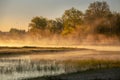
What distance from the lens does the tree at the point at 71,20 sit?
120 m

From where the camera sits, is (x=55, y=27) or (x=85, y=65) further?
(x=55, y=27)

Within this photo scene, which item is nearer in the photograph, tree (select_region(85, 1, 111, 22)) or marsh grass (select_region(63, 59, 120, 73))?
marsh grass (select_region(63, 59, 120, 73))

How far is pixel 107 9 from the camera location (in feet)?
394

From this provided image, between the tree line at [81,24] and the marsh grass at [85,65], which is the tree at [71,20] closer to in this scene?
the tree line at [81,24]

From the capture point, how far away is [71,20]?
124 m

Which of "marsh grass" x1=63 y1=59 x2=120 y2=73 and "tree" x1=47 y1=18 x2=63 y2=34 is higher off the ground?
"tree" x1=47 y1=18 x2=63 y2=34

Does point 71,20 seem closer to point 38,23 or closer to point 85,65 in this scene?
point 38,23

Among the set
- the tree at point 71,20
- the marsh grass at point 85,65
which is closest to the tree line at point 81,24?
the tree at point 71,20

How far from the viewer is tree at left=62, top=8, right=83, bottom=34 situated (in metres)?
120

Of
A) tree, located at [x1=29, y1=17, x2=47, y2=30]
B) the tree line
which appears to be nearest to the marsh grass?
the tree line

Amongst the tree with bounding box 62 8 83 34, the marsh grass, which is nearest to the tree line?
the tree with bounding box 62 8 83 34

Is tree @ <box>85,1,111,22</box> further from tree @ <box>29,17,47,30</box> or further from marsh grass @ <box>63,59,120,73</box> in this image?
marsh grass @ <box>63,59,120,73</box>

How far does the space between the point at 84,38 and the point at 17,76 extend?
270ft

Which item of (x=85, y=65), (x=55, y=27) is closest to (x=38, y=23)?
(x=55, y=27)
